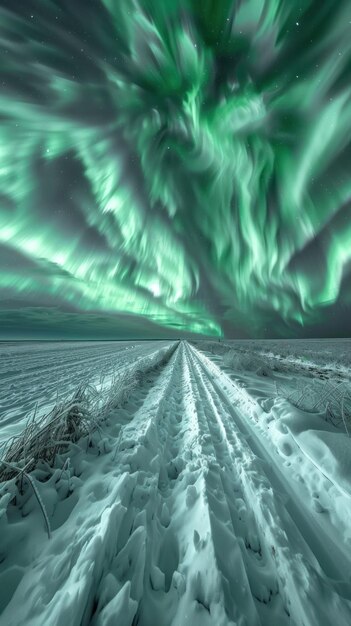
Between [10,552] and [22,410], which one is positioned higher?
[10,552]

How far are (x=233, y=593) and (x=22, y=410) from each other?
18.1 feet

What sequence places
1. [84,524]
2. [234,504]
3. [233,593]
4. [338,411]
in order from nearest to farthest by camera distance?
[233,593] → [84,524] → [234,504] → [338,411]

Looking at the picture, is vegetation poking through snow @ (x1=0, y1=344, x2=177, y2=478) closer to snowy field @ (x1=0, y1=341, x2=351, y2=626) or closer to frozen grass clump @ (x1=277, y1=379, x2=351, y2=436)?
snowy field @ (x1=0, y1=341, x2=351, y2=626)

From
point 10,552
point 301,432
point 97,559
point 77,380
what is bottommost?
point 77,380

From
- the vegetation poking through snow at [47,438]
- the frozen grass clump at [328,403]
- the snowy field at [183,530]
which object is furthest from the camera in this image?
the frozen grass clump at [328,403]

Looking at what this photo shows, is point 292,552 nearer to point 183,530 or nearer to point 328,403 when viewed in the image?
point 183,530

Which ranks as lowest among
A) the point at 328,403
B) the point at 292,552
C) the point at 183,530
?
the point at 183,530

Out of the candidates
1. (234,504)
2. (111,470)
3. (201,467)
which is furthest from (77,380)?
(234,504)

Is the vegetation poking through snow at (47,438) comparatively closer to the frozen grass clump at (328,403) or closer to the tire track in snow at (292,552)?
the tire track in snow at (292,552)

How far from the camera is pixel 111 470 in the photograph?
8.80ft

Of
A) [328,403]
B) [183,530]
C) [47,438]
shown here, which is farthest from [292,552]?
[328,403]

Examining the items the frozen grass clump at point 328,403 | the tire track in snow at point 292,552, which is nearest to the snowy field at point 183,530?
the tire track in snow at point 292,552

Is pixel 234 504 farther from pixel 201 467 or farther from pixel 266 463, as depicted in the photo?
pixel 266 463

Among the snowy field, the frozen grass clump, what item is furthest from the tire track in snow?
the frozen grass clump
